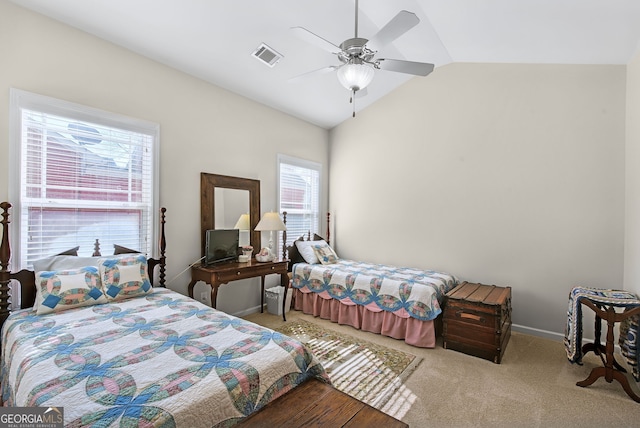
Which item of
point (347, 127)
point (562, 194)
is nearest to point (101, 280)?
point (347, 127)

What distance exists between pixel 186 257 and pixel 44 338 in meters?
1.66

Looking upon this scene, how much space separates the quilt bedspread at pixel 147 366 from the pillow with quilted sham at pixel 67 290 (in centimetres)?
8

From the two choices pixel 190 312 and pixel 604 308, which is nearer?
pixel 190 312

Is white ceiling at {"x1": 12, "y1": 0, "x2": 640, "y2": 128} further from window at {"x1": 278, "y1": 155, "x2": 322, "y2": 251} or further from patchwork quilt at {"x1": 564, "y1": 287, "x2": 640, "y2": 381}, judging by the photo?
patchwork quilt at {"x1": 564, "y1": 287, "x2": 640, "y2": 381}

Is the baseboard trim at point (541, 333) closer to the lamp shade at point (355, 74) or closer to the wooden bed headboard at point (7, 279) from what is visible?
the lamp shade at point (355, 74)

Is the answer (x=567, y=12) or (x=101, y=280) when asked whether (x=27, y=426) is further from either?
(x=567, y=12)

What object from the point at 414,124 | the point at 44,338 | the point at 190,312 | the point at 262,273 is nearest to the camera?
the point at 44,338

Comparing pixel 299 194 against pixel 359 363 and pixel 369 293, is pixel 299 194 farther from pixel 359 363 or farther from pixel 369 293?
pixel 359 363

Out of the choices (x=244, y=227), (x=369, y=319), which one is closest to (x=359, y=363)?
(x=369, y=319)

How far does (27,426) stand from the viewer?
3.88ft

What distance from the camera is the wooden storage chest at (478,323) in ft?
9.18

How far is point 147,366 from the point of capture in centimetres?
145

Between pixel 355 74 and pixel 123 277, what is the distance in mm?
2392

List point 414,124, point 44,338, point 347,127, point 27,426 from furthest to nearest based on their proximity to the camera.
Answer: point 347,127 < point 414,124 < point 44,338 < point 27,426
